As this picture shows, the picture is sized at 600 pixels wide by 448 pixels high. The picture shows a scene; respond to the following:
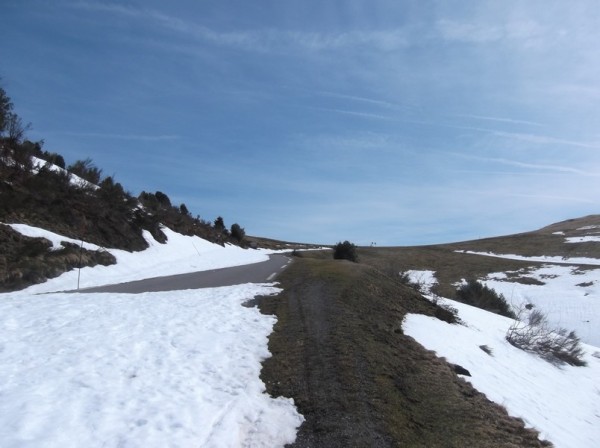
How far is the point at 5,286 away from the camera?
1330cm

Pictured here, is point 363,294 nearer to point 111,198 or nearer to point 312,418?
point 312,418

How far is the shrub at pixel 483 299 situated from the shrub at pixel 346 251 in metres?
11.4

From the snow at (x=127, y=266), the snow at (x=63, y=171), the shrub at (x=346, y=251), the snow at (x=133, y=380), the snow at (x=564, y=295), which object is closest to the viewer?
the snow at (x=133, y=380)

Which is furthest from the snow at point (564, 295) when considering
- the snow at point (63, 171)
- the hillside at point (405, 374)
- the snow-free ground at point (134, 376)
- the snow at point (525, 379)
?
the snow at point (63, 171)

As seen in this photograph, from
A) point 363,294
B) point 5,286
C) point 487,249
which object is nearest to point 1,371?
point 5,286

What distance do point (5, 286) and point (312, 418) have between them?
1141 centimetres

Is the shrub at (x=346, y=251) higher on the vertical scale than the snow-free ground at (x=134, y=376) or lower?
higher

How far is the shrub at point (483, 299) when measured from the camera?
23422mm

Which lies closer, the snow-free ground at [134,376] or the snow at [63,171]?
the snow-free ground at [134,376]

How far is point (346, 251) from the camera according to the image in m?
36.6

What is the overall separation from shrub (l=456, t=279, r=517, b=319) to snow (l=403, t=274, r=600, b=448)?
7.74m

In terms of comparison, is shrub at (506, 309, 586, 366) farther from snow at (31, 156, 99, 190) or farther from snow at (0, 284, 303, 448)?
snow at (31, 156, 99, 190)

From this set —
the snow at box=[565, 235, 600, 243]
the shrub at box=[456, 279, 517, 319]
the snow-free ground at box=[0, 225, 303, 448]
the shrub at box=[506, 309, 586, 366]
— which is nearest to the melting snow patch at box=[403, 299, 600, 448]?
the shrub at box=[506, 309, 586, 366]

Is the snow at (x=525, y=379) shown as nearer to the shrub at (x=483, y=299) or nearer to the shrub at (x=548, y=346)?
the shrub at (x=548, y=346)
